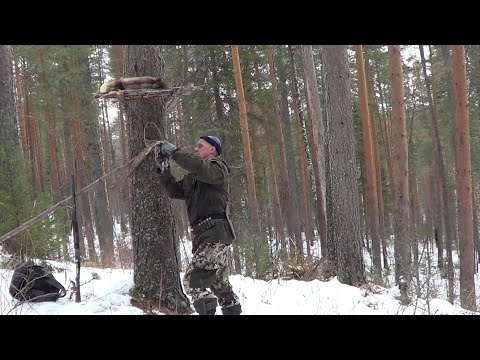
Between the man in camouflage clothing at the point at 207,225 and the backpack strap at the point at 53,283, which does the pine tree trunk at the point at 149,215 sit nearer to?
the man in camouflage clothing at the point at 207,225

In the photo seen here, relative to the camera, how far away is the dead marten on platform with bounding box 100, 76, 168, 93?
4.48m

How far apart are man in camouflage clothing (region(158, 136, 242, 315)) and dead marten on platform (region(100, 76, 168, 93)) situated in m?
0.89

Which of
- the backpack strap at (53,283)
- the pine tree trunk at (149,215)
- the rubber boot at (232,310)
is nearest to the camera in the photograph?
the rubber boot at (232,310)

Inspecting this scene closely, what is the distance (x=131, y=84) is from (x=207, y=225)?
1805 mm

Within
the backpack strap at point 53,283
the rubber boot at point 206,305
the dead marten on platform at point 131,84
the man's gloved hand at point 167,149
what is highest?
the dead marten on platform at point 131,84

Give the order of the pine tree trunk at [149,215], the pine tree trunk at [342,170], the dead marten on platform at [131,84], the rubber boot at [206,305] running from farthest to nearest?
the pine tree trunk at [342,170] → the pine tree trunk at [149,215] → the dead marten on platform at [131,84] → the rubber boot at [206,305]

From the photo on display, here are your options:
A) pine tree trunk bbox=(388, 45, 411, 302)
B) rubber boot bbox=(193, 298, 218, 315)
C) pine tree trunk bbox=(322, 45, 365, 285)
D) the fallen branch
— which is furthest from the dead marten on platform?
pine tree trunk bbox=(388, 45, 411, 302)

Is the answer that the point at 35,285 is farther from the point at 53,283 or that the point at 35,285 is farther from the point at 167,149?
the point at 167,149

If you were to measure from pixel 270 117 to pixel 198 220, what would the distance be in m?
18.9

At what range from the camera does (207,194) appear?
3965mm

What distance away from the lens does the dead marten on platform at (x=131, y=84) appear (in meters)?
4.48

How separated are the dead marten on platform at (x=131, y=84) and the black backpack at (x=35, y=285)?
2035mm

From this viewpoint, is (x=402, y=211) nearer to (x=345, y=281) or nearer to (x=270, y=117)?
(x=345, y=281)

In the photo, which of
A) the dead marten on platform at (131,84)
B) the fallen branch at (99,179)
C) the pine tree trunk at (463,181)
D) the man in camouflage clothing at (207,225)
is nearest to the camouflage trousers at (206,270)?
the man in camouflage clothing at (207,225)
